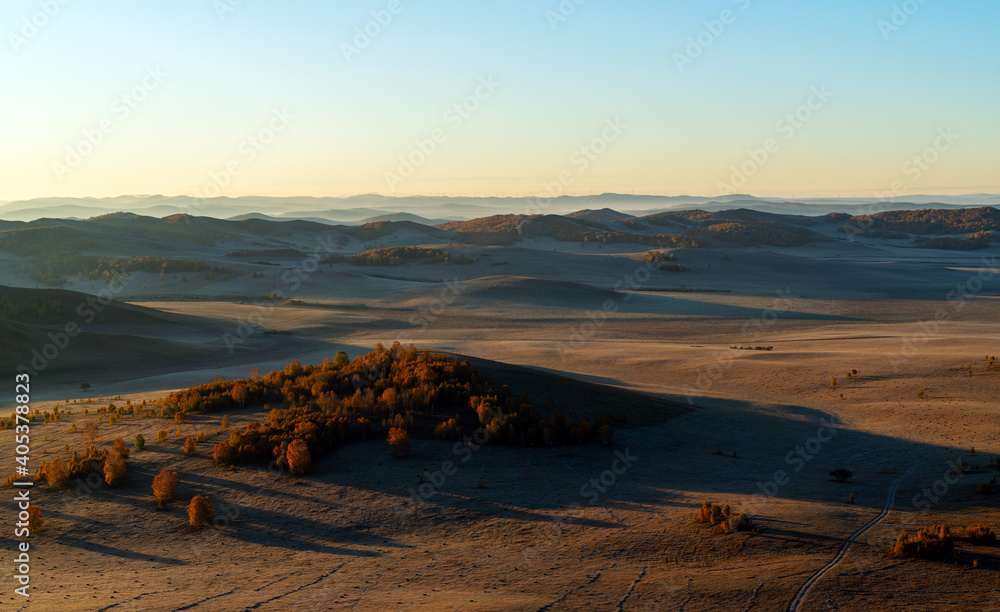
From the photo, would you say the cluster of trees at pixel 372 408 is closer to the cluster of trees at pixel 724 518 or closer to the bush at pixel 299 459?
the bush at pixel 299 459

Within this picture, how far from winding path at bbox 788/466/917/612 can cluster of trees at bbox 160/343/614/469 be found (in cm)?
475

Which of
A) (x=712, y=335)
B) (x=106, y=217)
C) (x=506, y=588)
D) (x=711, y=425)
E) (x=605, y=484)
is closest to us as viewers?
(x=506, y=588)

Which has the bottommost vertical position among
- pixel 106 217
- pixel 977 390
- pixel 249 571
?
pixel 249 571

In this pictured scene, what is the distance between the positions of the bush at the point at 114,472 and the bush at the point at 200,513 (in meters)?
2.10

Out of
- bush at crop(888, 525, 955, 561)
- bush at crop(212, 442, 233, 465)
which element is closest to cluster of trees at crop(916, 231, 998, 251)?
bush at crop(888, 525, 955, 561)

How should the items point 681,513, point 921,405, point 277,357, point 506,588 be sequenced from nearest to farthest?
1. point 506,588
2. point 681,513
3. point 921,405
4. point 277,357

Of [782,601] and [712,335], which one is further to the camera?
[712,335]

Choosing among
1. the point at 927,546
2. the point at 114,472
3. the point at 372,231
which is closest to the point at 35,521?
the point at 114,472

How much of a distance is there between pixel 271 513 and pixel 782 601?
672 centimetres

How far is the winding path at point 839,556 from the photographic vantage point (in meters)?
6.36

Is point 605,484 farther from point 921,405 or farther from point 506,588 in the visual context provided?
point 921,405

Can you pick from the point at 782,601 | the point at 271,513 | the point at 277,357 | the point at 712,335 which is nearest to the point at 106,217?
the point at 277,357

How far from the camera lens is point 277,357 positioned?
24.9m

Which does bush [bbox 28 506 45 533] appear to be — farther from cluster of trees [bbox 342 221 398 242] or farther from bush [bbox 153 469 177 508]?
cluster of trees [bbox 342 221 398 242]
